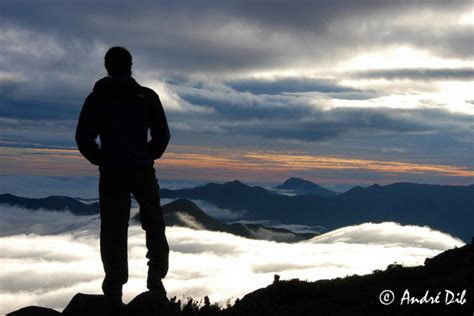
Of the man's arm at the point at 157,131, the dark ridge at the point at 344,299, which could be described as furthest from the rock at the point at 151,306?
the man's arm at the point at 157,131

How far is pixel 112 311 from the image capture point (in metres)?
9.57

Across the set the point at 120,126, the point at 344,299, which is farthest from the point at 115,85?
the point at 344,299

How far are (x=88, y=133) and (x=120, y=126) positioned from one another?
1.95 feet

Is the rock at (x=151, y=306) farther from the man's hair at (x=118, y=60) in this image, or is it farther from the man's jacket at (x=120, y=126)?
the man's hair at (x=118, y=60)

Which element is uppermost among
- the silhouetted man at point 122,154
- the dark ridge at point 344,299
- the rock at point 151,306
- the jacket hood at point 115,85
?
the jacket hood at point 115,85

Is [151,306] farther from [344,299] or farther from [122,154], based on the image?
[344,299]

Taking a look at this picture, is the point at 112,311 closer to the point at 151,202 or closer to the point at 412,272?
the point at 151,202

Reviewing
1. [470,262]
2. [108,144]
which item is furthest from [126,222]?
[470,262]

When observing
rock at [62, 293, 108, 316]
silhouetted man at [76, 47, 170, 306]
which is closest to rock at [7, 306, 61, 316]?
rock at [62, 293, 108, 316]

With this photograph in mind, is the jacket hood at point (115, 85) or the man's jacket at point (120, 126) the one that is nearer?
the man's jacket at point (120, 126)

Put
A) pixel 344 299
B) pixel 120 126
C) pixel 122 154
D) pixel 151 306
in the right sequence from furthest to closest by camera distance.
→ pixel 344 299, pixel 120 126, pixel 122 154, pixel 151 306

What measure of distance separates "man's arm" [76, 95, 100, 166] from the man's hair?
2.18 feet

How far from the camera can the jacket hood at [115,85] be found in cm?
962

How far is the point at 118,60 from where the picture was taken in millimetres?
9695
